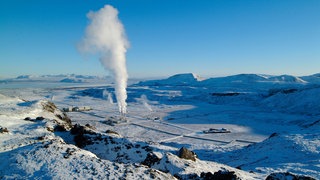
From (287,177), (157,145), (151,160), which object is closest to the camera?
(287,177)

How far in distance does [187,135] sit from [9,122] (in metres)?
32.8

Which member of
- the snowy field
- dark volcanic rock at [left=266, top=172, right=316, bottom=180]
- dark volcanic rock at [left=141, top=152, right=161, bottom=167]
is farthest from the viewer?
dark volcanic rock at [left=141, top=152, right=161, bottom=167]

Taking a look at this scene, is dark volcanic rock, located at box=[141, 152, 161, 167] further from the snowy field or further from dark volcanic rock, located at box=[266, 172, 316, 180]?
dark volcanic rock, located at box=[266, 172, 316, 180]

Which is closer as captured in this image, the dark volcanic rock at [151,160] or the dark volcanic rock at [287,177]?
the dark volcanic rock at [287,177]

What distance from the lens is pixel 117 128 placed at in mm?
60906

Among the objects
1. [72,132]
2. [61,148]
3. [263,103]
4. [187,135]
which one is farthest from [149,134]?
[263,103]

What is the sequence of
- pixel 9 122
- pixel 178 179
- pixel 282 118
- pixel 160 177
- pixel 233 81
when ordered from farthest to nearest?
1. pixel 233 81
2. pixel 282 118
3. pixel 9 122
4. pixel 178 179
5. pixel 160 177

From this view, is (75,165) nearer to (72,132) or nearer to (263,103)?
(72,132)

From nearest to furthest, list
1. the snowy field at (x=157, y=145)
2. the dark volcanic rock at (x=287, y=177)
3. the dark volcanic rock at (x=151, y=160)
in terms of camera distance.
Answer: the snowy field at (x=157, y=145) < the dark volcanic rock at (x=287, y=177) < the dark volcanic rock at (x=151, y=160)

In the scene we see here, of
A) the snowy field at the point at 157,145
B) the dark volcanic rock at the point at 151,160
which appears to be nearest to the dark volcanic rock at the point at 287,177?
the snowy field at the point at 157,145

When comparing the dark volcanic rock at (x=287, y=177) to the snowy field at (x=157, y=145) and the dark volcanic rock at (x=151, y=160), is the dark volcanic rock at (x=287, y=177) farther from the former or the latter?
the dark volcanic rock at (x=151, y=160)

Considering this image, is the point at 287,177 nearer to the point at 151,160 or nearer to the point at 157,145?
the point at 151,160

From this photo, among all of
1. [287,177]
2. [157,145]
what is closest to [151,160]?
[157,145]

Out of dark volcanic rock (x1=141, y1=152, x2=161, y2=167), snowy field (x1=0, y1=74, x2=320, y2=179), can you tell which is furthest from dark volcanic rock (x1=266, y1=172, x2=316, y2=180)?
dark volcanic rock (x1=141, y1=152, x2=161, y2=167)
